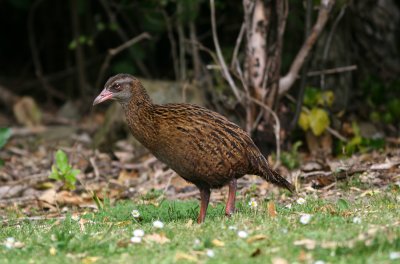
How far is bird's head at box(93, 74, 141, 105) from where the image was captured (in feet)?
26.1

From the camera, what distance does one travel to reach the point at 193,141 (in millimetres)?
7477

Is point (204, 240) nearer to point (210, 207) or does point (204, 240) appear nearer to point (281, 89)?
point (210, 207)

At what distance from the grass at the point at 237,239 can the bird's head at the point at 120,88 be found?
1.18 metres

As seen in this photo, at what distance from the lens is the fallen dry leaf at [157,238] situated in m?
6.10

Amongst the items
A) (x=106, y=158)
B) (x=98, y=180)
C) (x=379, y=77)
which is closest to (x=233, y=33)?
(x=379, y=77)

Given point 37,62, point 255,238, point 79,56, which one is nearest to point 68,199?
point 255,238

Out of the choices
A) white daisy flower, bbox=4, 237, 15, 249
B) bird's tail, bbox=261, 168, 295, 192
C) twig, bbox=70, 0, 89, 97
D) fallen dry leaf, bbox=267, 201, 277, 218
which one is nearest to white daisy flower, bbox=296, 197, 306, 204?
bird's tail, bbox=261, 168, 295, 192

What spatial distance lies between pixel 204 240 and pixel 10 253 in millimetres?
1420

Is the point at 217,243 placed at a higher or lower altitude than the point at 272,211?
higher

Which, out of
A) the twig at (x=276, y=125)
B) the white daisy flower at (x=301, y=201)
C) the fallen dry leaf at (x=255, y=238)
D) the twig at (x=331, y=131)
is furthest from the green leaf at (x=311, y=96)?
the fallen dry leaf at (x=255, y=238)

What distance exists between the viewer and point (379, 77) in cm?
1351

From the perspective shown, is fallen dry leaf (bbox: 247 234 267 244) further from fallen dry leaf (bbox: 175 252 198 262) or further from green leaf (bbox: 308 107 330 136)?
green leaf (bbox: 308 107 330 136)

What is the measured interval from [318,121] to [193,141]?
4377 millimetres

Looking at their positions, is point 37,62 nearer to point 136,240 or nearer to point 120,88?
point 120,88
